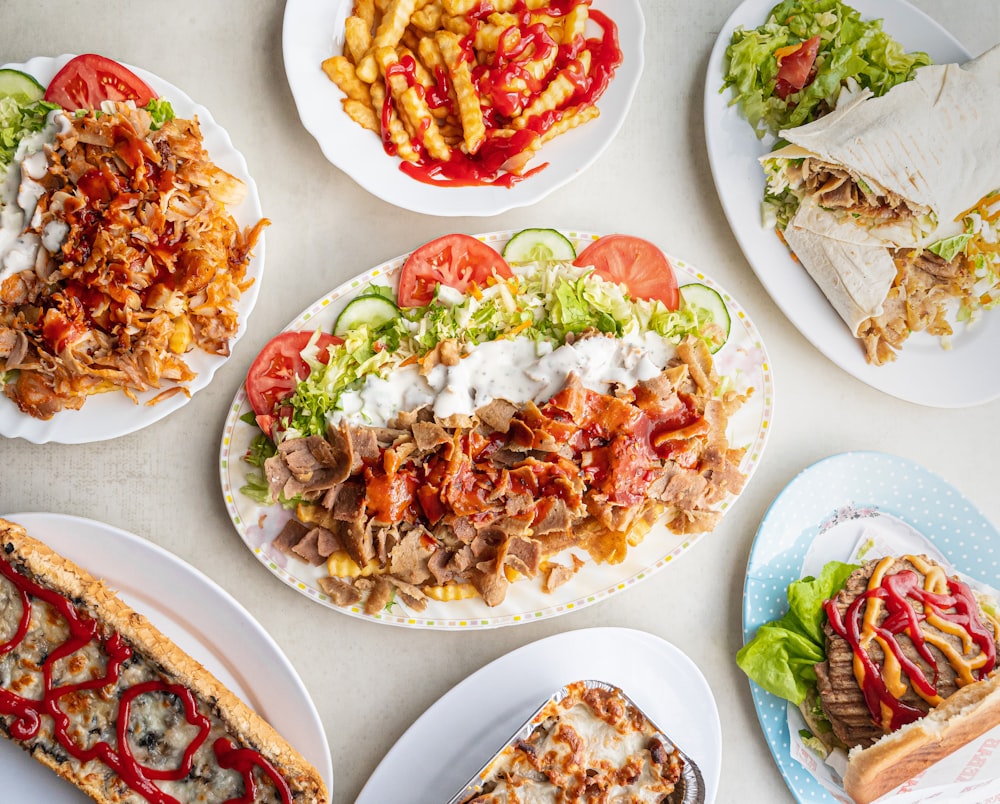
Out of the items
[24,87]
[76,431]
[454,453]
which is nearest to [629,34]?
[454,453]

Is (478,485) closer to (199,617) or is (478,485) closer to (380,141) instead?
(199,617)

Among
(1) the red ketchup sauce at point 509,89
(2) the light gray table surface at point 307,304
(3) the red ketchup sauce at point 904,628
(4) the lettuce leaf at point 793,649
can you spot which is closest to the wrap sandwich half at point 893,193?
(2) the light gray table surface at point 307,304

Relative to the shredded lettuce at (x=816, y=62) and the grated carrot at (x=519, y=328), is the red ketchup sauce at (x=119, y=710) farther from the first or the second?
the shredded lettuce at (x=816, y=62)

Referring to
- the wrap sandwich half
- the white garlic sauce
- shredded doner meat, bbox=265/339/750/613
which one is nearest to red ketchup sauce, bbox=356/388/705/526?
shredded doner meat, bbox=265/339/750/613

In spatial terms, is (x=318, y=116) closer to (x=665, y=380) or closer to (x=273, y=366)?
(x=273, y=366)

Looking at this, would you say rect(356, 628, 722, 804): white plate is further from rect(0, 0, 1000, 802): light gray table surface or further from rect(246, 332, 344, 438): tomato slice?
rect(246, 332, 344, 438): tomato slice
